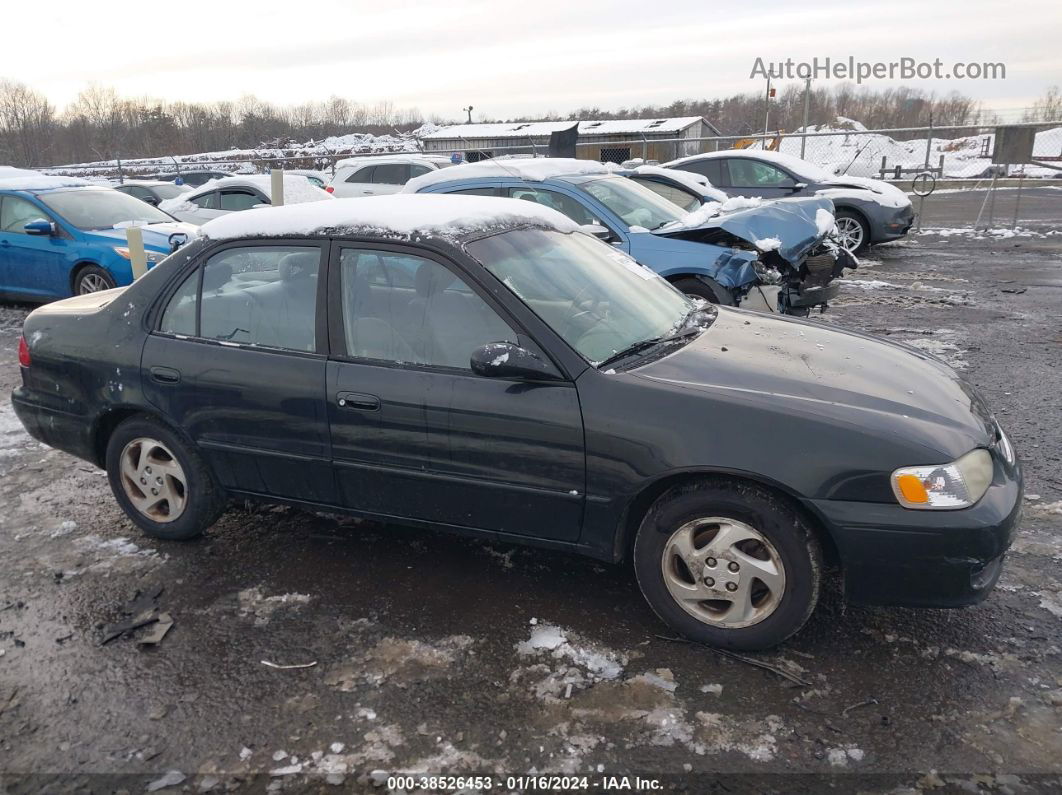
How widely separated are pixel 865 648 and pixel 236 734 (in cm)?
228

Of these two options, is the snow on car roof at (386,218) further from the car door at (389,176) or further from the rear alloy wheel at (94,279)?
the car door at (389,176)

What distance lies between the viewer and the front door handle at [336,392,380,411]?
3316 mm

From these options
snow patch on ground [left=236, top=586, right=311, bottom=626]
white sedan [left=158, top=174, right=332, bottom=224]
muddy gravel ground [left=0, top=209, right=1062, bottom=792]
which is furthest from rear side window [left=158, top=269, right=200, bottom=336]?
white sedan [left=158, top=174, right=332, bottom=224]

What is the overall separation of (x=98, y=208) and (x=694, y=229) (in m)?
7.04

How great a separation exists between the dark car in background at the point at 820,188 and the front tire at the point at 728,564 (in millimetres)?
10383

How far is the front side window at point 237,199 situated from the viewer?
42.7 feet

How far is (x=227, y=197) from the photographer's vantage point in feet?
43.3

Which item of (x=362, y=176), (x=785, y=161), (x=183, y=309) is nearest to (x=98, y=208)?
(x=183, y=309)

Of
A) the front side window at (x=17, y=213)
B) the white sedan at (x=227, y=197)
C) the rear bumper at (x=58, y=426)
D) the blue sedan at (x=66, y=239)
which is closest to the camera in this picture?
the rear bumper at (x=58, y=426)

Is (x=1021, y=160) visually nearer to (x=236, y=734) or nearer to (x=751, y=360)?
(x=751, y=360)

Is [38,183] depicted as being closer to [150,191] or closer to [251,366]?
[150,191]

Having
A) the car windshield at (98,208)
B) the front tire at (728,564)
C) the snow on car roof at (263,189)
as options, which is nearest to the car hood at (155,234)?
the car windshield at (98,208)

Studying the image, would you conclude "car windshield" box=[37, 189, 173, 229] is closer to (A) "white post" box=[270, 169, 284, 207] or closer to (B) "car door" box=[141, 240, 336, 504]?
(A) "white post" box=[270, 169, 284, 207]

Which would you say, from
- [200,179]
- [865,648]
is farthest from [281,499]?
[200,179]
